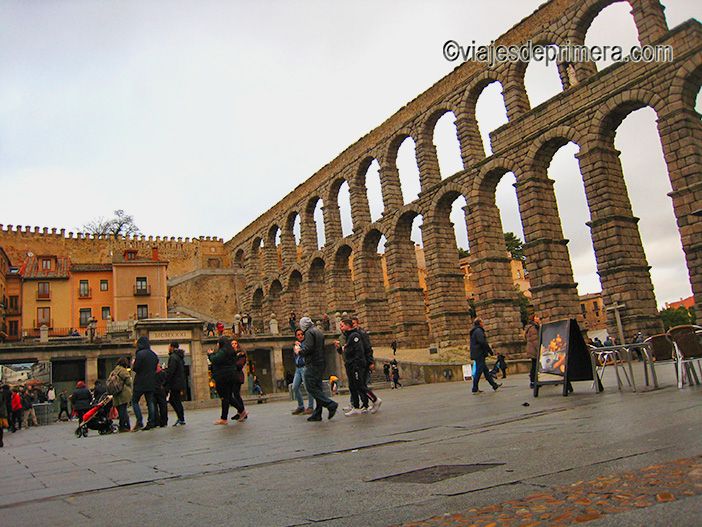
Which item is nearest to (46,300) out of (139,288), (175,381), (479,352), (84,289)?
(84,289)

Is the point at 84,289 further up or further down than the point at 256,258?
further down

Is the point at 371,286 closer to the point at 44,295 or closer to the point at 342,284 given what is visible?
the point at 342,284

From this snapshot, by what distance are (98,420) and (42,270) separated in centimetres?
4122

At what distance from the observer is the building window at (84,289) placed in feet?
152

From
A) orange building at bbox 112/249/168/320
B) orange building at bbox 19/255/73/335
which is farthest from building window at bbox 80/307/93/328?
orange building at bbox 112/249/168/320

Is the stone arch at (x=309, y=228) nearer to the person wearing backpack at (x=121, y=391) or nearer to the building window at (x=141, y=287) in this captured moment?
the building window at (x=141, y=287)

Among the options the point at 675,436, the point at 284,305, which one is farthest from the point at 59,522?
the point at 284,305

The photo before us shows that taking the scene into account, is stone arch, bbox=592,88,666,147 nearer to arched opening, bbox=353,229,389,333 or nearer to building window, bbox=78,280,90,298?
arched opening, bbox=353,229,389,333

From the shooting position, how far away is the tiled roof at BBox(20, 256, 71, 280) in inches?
1820

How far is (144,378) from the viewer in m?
11.1

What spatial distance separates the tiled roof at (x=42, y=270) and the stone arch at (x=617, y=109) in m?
40.1

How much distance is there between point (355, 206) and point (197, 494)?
36204mm

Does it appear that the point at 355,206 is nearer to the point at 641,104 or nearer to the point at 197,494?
the point at 641,104

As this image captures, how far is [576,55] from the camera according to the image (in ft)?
84.5
